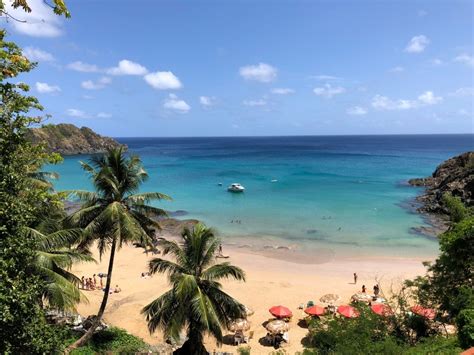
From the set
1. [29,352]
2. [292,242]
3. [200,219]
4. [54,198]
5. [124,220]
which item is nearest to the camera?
[29,352]

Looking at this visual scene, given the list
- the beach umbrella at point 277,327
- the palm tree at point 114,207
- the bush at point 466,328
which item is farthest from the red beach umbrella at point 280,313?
the bush at point 466,328

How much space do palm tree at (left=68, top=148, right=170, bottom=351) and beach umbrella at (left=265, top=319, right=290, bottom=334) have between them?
8487mm

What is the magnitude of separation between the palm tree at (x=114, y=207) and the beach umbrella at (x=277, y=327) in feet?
27.8

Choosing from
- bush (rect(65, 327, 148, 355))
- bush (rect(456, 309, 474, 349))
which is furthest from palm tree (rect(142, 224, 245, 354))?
bush (rect(456, 309, 474, 349))

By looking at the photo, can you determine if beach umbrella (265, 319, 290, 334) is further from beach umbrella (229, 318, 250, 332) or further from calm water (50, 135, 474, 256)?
calm water (50, 135, 474, 256)

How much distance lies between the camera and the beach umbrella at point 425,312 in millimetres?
16564

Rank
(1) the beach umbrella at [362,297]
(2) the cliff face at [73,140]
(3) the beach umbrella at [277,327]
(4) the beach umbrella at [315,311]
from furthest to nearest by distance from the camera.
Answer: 1. (2) the cliff face at [73,140]
2. (1) the beach umbrella at [362,297]
3. (4) the beach umbrella at [315,311]
4. (3) the beach umbrella at [277,327]

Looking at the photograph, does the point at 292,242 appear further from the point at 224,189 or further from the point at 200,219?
the point at 224,189

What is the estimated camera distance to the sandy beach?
807 inches

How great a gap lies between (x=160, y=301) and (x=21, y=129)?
796 cm

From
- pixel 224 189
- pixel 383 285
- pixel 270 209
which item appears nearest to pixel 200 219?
pixel 270 209

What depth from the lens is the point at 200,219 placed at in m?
46.8

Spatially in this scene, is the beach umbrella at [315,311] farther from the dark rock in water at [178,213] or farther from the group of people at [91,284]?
the dark rock in water at [178,213]

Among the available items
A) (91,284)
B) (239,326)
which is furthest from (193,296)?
(91,284)
